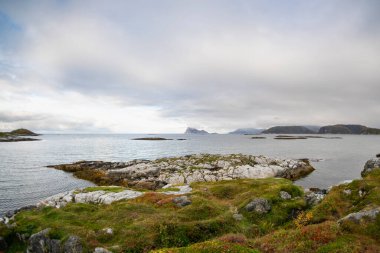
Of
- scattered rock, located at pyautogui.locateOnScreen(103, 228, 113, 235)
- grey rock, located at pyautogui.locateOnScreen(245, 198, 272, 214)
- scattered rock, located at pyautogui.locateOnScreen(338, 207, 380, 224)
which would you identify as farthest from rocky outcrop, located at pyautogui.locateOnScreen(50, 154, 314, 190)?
scattered rock, located at pyautogui.locateOnScreen(338, 207, 380, 224)

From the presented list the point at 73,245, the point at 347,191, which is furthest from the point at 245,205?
the point at 73,245

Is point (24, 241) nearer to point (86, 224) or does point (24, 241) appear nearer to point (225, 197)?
point (86, 224)

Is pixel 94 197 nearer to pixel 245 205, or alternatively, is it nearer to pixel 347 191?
pixel 245 205

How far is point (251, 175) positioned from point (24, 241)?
5529 cm

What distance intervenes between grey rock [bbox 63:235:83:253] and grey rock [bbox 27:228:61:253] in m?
0.83

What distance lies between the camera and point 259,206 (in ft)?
90.5

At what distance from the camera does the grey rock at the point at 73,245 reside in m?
19.5

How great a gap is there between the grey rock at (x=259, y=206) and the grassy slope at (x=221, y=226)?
63 cm

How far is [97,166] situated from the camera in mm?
92875

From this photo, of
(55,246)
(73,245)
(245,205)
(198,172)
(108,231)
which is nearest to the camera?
(73,245)

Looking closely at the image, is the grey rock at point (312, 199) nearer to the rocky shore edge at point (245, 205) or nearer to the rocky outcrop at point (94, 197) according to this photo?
the rocky shore edge at point (245, 205)

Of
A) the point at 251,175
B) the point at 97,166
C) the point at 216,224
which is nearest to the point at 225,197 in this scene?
the point at 216,224

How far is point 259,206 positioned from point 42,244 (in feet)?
67.2

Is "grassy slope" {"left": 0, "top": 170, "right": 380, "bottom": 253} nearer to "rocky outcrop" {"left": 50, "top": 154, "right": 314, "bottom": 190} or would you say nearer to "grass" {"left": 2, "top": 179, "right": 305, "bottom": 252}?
"grass" {"left": 2, "top": 179, "right": 305, "bottom": 252}
